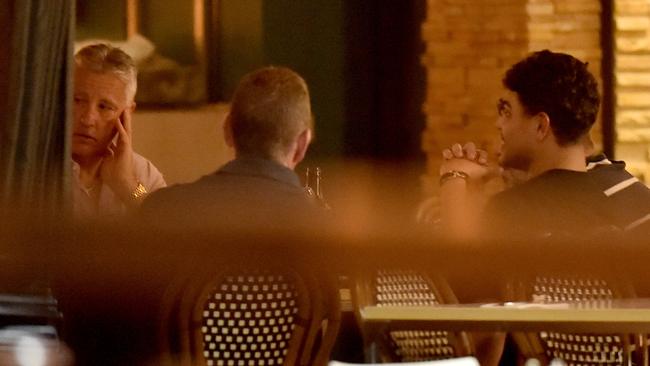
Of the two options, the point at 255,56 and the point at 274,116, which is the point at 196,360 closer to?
the point at 274,116

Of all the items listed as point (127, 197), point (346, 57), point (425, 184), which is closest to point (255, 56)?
point (346, 57)

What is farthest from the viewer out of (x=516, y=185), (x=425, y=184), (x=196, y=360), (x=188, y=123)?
(x=188, y=123)

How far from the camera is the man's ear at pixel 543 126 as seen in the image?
368cm

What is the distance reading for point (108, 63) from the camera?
385cm

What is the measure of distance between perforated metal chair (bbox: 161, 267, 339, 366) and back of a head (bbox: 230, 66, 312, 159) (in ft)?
1.34

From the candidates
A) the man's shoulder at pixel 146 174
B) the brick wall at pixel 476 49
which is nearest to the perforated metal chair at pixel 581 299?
the man's shoulder at pixel 146 174

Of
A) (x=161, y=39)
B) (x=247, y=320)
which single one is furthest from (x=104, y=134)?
(x=161, y=39)

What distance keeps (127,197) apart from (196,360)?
0.83m

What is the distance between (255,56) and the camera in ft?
21.0

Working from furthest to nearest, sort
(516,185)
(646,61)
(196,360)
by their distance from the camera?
(646,61) → (516,185) → (196,360)

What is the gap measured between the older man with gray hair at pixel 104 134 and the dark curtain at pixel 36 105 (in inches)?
19.1

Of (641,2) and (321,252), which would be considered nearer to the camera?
(321,252)

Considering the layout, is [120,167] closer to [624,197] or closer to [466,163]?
[466,163]

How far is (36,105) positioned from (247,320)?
0.73 meters
